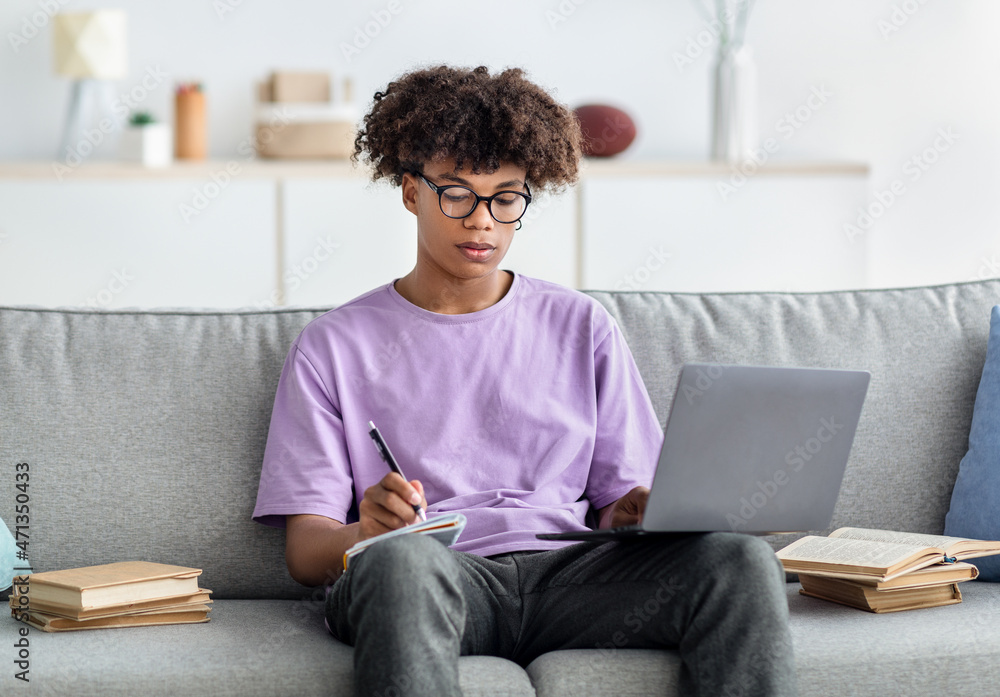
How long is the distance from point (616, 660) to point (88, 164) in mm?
2787

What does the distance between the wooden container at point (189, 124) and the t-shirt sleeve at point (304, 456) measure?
230 cm

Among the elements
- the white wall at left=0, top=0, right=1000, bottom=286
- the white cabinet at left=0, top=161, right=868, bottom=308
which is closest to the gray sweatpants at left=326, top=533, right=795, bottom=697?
the white cabinet at left=0, top=161, right=868, bottom=308

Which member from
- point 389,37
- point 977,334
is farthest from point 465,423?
point 389,37

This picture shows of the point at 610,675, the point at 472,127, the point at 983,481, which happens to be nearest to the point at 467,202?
the point at 472,127

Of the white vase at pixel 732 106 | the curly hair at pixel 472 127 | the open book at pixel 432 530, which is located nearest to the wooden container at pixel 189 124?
the white vase at pixel 732 106

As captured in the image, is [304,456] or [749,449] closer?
[749,449]

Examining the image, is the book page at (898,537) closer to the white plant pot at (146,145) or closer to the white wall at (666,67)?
the white wall at (666,67)

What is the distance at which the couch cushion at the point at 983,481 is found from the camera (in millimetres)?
1767

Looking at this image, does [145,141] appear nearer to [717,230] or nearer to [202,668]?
[717,230]

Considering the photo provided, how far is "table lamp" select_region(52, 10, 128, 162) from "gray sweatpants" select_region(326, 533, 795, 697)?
2.79 meters

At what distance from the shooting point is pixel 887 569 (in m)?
1.53

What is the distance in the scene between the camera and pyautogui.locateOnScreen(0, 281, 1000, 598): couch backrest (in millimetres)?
1749

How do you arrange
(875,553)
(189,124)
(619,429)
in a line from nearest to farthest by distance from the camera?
(875,553)
(619,429)
(189,124)

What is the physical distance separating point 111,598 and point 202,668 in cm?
21
